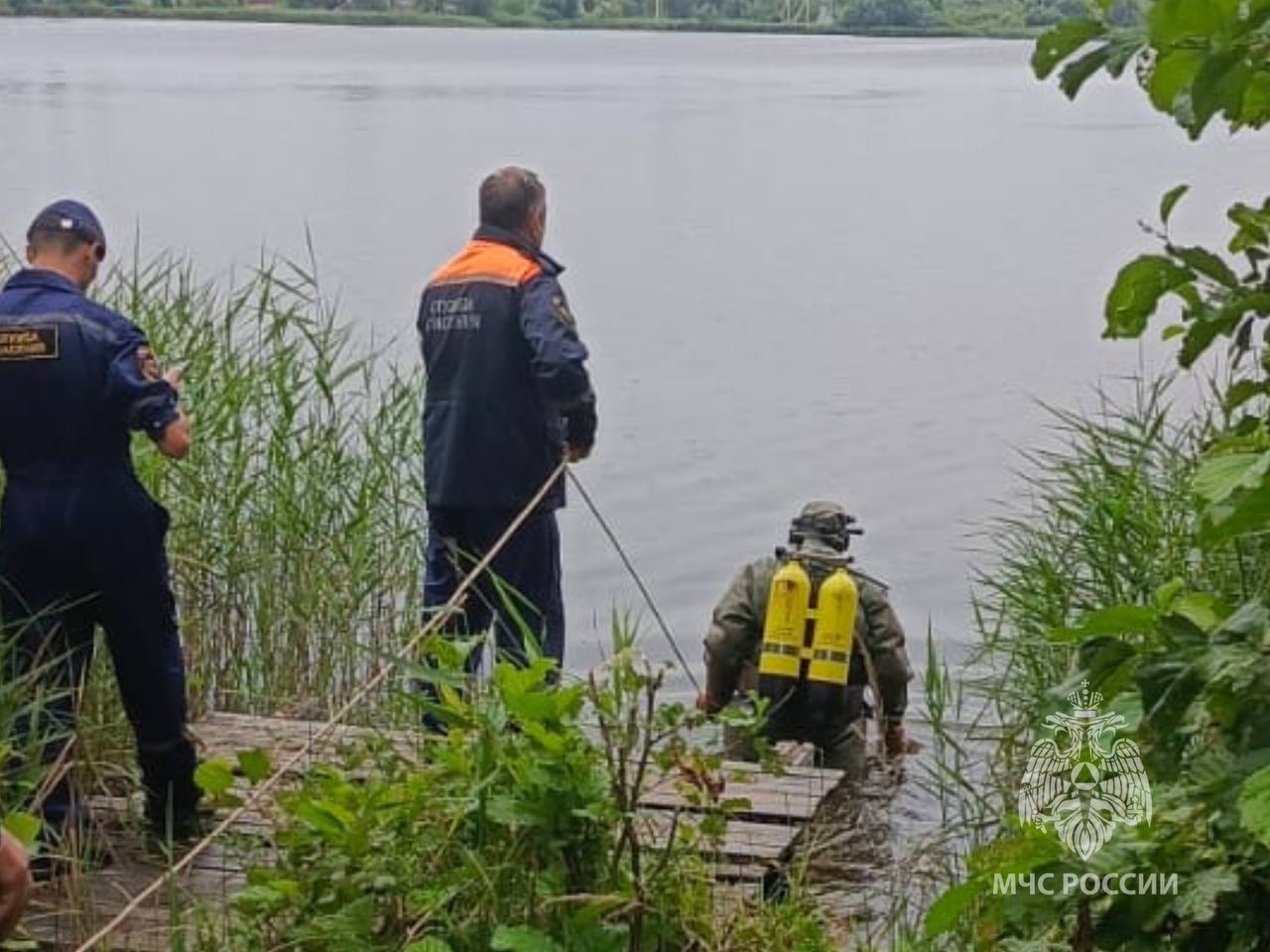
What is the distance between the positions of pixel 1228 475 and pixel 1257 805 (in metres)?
0.31

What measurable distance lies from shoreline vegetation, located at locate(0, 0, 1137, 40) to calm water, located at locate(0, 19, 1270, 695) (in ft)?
7.29

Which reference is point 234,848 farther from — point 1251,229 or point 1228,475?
point 1228,475

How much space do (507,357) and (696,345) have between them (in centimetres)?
1441

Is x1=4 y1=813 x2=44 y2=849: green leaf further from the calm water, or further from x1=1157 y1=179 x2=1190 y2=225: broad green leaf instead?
the calm water

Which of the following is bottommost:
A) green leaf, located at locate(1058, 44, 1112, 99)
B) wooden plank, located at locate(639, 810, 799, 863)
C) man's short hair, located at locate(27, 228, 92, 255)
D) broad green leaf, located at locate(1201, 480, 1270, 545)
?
wooden plank, located at locate(639, 810, 799, 863)

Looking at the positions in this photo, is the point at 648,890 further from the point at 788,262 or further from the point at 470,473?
the point at 788,262

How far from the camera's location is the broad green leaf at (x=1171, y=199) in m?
2.47

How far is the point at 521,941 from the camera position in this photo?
3566 mm

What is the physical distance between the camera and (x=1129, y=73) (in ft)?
7.84

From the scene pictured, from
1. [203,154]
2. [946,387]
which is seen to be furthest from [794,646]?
[203,154]

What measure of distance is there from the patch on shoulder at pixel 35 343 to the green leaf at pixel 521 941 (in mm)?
1937

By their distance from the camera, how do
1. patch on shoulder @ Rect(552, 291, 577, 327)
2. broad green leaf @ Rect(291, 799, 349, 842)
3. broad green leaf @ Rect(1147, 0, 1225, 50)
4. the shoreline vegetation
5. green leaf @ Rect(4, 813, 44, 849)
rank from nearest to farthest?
broad green leaf @ Rect(1147, 0, 1225, 50), green leaf @ Rect(4, 813, 44, 849), broad green leaf @ Rect(291, 799, 349, 842), patch on shoulder @ Rect(552, 291, 577, 327), the shoreline vegetation

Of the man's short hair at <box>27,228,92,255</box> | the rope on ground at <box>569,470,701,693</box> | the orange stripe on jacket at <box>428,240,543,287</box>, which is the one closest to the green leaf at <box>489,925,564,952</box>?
the man's short hair at <box>27,228,92,255</box>

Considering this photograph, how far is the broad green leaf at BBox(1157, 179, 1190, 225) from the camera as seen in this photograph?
2.47 metres
